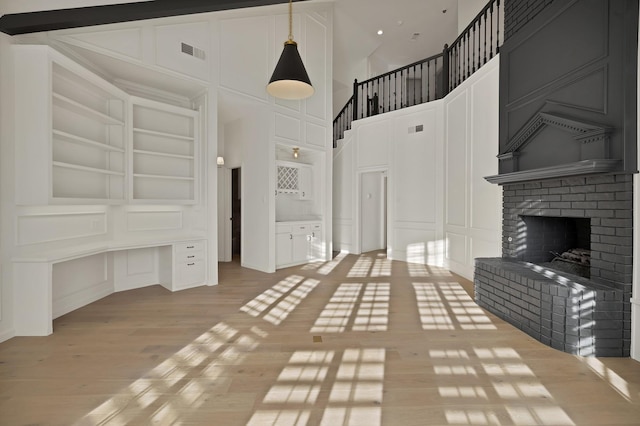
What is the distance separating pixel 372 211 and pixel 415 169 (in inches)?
78.2

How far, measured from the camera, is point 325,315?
348 centimetres

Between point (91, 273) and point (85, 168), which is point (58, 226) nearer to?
point (85, 168)

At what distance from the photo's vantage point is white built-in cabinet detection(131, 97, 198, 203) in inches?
171

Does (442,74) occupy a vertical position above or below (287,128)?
above

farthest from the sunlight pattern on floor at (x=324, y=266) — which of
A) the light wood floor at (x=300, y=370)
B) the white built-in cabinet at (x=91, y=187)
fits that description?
the white built-in cabinet at (x=91, y=187)

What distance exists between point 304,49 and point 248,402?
6.29m

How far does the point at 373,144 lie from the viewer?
24.0ft

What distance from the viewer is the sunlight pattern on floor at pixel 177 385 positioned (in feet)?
5.90

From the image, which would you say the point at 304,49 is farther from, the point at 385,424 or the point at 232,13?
the point at 385,424

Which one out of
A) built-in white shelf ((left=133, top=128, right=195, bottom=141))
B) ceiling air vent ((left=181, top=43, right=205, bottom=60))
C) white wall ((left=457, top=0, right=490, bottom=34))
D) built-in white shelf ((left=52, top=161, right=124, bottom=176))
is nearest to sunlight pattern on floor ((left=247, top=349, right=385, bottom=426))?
built-in white shelf ((left=52, top=161, right=124, bottom=176))

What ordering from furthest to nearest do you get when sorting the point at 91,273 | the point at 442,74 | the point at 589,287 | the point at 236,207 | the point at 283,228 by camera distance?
the point at 236,207 → the point at 442,74 → the point at 283,228 → the point at 91,273 → the point at 589,287

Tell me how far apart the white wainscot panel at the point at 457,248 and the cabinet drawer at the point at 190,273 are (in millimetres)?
4404

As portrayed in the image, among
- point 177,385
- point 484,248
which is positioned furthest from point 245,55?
point 484,248

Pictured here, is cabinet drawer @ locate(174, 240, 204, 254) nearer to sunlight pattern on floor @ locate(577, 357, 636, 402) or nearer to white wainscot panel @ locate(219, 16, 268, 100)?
white wainscot panel @ locate(219, 16, 268, 100)
